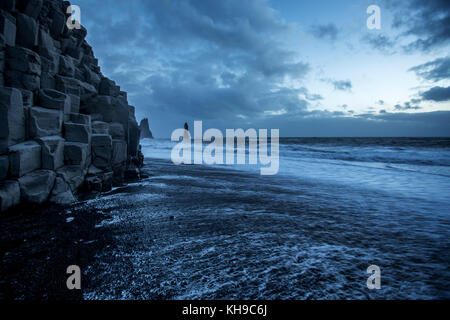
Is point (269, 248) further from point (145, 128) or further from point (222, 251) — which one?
point (145, 128)

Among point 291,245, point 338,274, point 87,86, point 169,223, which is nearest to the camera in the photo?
point 338,274

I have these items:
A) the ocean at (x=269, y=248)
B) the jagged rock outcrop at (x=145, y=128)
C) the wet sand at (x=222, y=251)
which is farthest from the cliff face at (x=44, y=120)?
the jagged rock outcrop at (x=145, y=128)

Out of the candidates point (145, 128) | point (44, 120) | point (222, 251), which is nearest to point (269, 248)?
point (222, 251)

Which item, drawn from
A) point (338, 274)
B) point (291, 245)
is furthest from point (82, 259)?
point (338, 274)

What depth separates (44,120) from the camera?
5.38m

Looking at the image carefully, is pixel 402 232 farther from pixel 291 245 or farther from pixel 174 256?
pixel 174 256

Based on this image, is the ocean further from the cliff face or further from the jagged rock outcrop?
the jagged rock outcrop

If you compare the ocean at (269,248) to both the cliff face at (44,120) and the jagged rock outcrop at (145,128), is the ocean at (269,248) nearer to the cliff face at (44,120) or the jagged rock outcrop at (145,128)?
the cliff face at (44,120)

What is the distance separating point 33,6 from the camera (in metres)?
6.33

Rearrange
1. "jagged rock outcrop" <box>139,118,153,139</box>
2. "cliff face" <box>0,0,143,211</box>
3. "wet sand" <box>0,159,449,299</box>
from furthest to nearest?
"jagged rock outcrop" <box>139,118,153,139</box>, "cliff face" <box>0,0,143,211</box>, "wet sand" <box>0,159,449,299</box>

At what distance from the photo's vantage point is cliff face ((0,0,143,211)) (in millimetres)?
4496

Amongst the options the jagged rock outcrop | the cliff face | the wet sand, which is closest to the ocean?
the wet sand

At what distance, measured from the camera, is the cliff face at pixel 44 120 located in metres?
4.50
